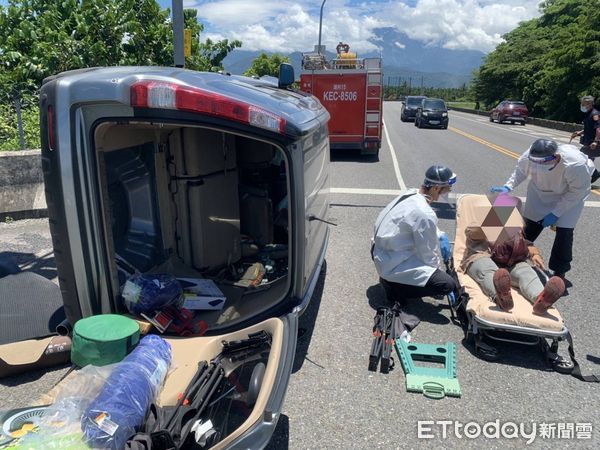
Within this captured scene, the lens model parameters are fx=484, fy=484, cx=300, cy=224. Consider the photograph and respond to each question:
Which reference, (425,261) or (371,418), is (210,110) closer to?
(371,418)

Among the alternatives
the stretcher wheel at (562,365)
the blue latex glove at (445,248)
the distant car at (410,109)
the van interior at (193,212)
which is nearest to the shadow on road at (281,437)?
the van interior at (193,212)

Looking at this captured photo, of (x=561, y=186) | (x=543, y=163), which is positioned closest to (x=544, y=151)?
(x=543, y=163)

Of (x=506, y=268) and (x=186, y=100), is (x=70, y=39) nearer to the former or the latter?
(x=186, y=100)

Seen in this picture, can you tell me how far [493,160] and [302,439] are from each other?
13.9 meters

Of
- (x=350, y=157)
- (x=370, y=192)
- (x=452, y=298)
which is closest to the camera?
(x=452, y=298)

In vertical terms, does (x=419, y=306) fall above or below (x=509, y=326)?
below

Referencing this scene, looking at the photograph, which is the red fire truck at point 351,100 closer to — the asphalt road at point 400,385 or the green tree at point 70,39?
the green tree at point 70,39

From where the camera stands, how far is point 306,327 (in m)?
4.31

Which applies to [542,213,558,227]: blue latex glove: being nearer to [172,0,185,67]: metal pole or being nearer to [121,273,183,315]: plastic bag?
[121,273,183,315]: plastic bag

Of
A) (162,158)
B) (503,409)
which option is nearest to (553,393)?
(503,409)

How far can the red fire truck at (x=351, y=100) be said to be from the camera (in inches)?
550

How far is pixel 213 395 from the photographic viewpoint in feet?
9.12

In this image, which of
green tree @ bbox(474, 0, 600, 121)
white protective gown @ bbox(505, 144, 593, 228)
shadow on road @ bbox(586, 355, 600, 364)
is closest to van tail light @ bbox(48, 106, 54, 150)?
shadow on road @ bbox(586, 355, 600, 364)

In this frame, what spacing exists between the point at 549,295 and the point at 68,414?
339 centimetres
